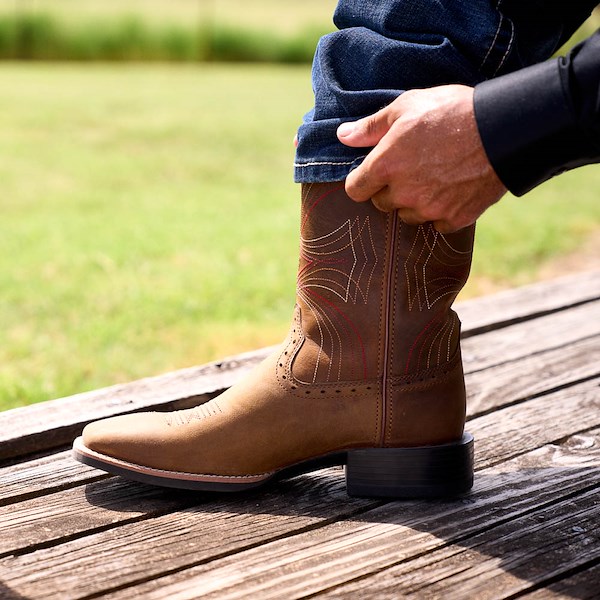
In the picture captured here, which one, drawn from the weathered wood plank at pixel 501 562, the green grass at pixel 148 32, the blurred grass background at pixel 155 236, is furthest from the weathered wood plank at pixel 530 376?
the green grass at pixel 148 32

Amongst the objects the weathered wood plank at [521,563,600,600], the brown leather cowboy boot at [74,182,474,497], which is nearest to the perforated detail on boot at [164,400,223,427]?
the brown leather cowboy boot at [74,182,474,497]

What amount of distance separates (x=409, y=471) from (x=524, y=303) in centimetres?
124

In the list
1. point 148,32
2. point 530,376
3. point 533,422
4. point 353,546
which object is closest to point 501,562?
point 353,546

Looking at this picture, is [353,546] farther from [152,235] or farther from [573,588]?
[152,235]

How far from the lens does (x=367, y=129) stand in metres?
1.26

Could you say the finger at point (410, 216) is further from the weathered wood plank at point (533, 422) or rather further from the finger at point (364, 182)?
the weathered wood plank at point (533, 422)

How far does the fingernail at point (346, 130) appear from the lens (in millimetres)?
1277

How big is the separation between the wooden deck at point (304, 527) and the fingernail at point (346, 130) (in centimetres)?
57

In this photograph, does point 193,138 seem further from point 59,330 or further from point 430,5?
point 430,5

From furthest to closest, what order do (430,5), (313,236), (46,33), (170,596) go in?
(46,33)
(313,236)
(430,5)
(170,596)

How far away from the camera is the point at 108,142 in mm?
7621

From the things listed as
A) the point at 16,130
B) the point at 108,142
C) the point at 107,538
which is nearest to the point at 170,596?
the point at 107,538

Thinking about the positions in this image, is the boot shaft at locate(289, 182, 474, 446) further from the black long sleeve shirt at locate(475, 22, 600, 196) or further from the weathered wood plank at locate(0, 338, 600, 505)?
the weathered wood plank at locate(0, 338, 600, 505)

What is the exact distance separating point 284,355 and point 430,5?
0.57 metres
